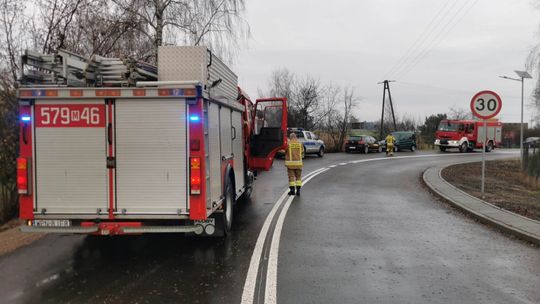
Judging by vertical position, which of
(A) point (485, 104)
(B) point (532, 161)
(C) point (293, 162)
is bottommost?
(B) point (532, 161)

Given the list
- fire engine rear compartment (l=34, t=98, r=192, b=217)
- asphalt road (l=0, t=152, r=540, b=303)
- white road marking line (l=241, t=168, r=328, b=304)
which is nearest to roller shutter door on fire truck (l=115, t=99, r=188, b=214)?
fire engine rear compartment (l=34, t=98, r=192, b=217)

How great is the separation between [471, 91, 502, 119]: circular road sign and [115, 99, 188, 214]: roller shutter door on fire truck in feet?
29.5

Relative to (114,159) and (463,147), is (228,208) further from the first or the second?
(463,147)

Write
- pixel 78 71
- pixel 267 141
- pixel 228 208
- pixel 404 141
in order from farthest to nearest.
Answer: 1. pixel 404 141
2. pixel 267 141
3. pixel 228 208
4. pixel 78 71

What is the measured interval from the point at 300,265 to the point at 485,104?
27.5ft

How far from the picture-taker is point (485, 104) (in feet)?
37.5

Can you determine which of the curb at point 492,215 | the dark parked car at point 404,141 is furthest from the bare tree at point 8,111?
the dark parked car at point 404,141

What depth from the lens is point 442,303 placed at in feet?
14.4

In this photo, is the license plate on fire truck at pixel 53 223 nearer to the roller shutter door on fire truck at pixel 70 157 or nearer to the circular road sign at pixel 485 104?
the roller shutter door on fire truck at pixel 70 157

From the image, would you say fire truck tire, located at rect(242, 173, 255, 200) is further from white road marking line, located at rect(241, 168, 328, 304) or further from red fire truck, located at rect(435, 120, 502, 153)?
red fire truck, located at rect(435, 120, 502, 153)

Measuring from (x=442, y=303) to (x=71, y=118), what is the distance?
4928mm

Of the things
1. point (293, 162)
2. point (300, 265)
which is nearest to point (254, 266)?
point (300, 265)

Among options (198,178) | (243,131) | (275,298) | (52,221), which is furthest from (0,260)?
(243,131)

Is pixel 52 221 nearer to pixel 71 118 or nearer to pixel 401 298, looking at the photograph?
pixel 71 118
